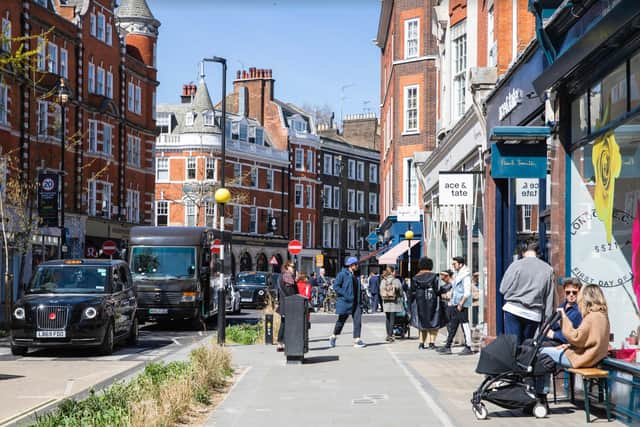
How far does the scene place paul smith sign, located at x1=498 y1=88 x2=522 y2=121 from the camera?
1617cm

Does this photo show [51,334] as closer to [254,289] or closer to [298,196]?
[254,289]

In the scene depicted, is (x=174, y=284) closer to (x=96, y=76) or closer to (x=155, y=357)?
(x=155, y=357)

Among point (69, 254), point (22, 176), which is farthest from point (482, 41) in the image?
point (69, 254)

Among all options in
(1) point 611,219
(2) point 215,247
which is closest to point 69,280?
(2) point 215,247

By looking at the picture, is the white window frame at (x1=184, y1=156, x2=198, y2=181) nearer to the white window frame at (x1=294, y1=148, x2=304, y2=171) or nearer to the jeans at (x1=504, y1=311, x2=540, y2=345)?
the white window frame at (x1=294, y1=148, x2=304, y2=171)

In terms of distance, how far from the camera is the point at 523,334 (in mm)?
12648

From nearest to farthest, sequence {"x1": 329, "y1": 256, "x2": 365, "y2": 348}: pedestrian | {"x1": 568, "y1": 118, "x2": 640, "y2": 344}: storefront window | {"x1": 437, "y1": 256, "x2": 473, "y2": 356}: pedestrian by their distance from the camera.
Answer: {"x1": 568, "y1": 118, "x2": 640, "y2": 344}: storefront window → {"x1": 437, "y1": 256, "x2": 473, "y2": 356}: pedestrian → {"x1": 329, "y1": 256, "x2": 365, "y2": 348}: pedestrian

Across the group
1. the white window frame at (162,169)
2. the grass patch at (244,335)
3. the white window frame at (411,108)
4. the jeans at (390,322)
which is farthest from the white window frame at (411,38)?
the white window frame at (162,169)

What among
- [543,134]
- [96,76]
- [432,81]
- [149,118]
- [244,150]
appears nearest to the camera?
[543,134]

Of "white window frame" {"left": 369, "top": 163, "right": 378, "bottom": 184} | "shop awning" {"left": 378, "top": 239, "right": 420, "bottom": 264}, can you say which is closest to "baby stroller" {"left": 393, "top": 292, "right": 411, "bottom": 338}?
"shop awning" {"left": 378, "top": 239, "right": 420, "bottom": 264}

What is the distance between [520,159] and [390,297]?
8.57 metres

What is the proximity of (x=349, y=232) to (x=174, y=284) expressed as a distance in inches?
2662

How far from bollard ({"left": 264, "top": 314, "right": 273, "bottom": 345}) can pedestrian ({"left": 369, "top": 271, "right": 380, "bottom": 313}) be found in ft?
63.5

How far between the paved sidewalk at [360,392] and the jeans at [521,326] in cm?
99
